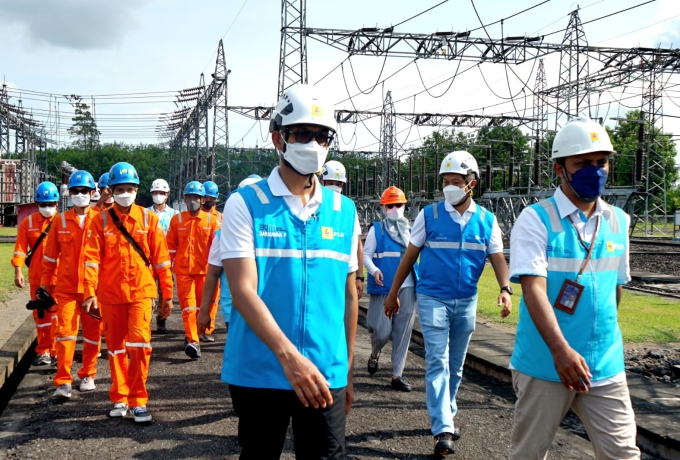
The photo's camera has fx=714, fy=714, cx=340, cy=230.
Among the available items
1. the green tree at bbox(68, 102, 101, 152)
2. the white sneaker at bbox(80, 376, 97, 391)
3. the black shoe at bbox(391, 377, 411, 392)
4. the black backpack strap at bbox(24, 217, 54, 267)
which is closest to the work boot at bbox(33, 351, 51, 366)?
the black backpack strap at bbox(24, 217, 54, 267)

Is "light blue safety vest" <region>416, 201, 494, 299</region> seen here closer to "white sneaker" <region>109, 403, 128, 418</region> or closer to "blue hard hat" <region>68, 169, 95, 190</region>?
"white sneaker" <region>109, 403, 128, 418</region>

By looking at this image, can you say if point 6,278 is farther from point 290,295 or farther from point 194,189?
point 290,295

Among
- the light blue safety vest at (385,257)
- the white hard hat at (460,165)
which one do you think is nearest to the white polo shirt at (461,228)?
the white hard hat at (460,165)

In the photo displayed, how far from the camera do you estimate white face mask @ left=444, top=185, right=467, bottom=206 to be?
597cm

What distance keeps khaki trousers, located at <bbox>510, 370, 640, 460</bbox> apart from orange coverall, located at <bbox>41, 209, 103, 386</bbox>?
192 inches

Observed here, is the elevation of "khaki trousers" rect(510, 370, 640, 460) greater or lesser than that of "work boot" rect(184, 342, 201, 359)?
greater

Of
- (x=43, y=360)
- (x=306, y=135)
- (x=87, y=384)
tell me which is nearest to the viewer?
(x=306, y=135)

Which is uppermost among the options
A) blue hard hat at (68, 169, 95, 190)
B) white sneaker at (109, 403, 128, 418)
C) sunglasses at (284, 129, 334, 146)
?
sunglasses at (284, 129, 334, 146)

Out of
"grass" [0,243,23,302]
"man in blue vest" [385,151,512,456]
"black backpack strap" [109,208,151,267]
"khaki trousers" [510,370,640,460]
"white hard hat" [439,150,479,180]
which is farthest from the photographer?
"grass" [0,243,23,302]

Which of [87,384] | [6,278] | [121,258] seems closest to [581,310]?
[121,258]

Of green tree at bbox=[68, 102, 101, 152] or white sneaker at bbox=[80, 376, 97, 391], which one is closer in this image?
white sneaker at bbox=[80, 376, 97, 391]

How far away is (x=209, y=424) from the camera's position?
20.3 feet

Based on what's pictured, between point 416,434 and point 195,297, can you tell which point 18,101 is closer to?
point 195,297

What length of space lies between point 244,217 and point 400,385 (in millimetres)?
4907
